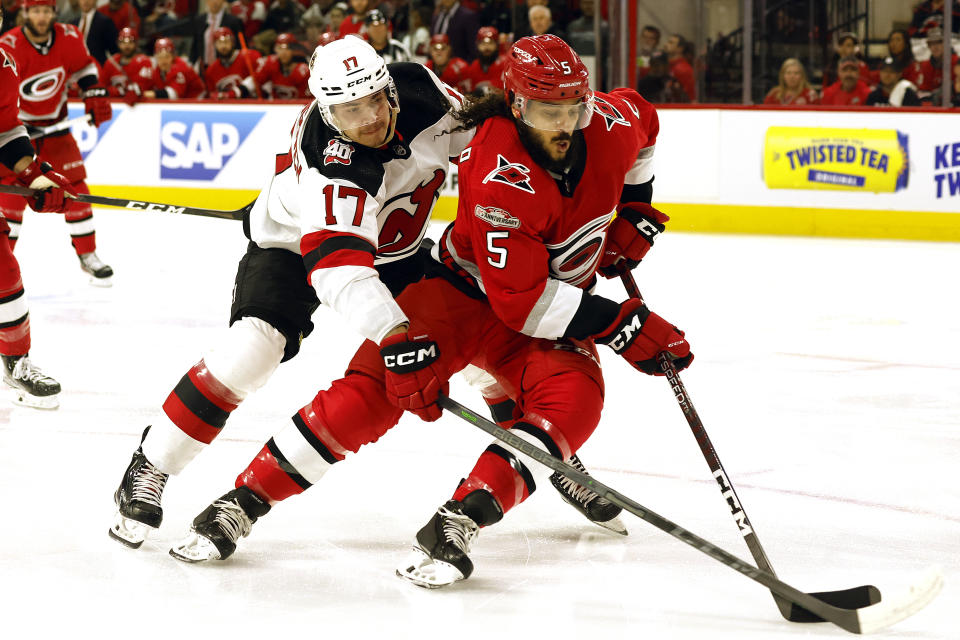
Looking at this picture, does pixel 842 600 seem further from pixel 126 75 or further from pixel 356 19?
pixel 126 75

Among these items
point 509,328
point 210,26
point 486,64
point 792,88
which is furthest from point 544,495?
point 210,26

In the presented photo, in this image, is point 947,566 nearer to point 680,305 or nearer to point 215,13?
point 680,305

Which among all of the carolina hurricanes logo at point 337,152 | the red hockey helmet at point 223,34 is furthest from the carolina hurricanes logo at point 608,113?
the red hockey helmet at point 223,34

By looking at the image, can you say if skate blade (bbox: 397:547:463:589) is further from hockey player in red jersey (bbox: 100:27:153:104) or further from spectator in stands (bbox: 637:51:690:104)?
hockey player in red jersey (bbox: 100:27:153:104)

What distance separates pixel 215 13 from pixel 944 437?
24.3ft

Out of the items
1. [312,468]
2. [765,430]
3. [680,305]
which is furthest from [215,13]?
[312,468]

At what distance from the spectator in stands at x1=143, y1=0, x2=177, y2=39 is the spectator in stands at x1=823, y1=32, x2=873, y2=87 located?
548cm

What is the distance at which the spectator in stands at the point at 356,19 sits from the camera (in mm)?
8320

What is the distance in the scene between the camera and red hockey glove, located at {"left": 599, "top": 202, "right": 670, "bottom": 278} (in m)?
2.60

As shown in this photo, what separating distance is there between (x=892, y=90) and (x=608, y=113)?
16.6 feet

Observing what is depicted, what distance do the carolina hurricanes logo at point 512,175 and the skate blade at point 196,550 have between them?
0.87m

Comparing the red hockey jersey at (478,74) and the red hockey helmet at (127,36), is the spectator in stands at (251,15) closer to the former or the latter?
the red hockey helmet at (127,36)

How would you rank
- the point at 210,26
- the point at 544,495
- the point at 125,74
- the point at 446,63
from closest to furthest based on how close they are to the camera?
the point at 544,495, the point at 446,63, the point at 125,74, the point at 210,26

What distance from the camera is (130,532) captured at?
247 centimetres
